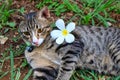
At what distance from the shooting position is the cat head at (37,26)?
13.7 feet

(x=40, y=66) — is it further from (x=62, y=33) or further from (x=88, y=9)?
(x=88, y=9)

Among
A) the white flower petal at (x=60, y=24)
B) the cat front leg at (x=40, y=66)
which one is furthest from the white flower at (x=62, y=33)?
the cat front leg at (x=40, y=66)

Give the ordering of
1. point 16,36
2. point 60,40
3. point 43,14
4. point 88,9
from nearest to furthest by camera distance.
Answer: point 60,40 → point 43,14 → point 16,36 → point 88,9

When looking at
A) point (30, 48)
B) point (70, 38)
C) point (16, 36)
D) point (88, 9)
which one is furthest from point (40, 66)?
point (88, 9)

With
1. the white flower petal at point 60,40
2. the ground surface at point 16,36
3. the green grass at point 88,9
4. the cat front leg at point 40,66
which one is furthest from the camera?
the green grass at point 88,9

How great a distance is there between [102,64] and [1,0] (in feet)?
6.17

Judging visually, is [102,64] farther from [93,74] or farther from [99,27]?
[99,27]

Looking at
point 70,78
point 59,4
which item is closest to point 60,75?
point 70,78

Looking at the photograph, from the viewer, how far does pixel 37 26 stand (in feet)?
13.9

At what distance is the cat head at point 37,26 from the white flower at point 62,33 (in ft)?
0.38

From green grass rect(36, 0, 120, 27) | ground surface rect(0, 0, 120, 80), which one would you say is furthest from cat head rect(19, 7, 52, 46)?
green grass rect(36, 0, 120, 27)

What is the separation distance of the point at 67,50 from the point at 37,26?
430mm

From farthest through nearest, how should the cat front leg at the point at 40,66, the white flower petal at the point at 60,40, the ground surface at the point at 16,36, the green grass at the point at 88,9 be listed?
1. the green grass at the point at 88,9
2. the ground surface at the point at 16,36
3. the cat front leg at the point at 40,66
4. the white flower petal at the point at 60,40

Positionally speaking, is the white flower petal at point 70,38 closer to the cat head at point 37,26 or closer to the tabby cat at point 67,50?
the tabby cat at point 67,50
